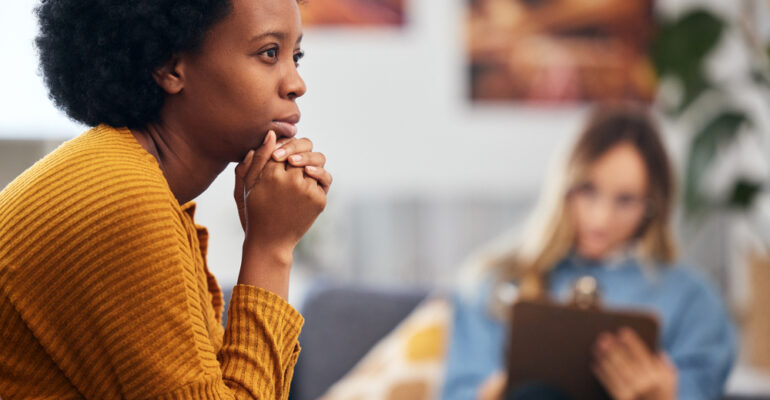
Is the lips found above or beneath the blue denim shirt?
above

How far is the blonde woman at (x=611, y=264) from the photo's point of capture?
5.60ft

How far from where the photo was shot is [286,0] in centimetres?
59

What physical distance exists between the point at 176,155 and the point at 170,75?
6 centimetres

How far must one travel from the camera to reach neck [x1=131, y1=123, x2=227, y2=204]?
1.97ft

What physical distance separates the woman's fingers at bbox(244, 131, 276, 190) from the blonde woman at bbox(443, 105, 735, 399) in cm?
117

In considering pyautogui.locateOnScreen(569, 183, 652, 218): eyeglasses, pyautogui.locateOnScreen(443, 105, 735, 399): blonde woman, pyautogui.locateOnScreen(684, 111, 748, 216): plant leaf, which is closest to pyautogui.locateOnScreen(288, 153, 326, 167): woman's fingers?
pyautogui.locateOnScreen(443, 105, 735, 399): blonde woman

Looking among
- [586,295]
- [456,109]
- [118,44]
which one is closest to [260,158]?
[118,44]

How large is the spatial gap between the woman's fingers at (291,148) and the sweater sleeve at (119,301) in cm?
9

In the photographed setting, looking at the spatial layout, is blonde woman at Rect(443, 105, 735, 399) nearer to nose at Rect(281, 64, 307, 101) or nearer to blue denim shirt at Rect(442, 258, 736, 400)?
blue denim shirt at Rect(442, 258, 736, 400)

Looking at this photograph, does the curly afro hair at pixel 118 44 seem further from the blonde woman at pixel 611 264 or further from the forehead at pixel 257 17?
the blonde woman at pixel 611 264

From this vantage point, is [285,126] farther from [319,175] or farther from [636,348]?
[636,348]

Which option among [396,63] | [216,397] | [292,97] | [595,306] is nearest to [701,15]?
[595,306]

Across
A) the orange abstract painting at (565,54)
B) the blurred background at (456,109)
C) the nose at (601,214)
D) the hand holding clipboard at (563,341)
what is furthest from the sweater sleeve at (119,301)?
the orange abstract painting at (565,54)

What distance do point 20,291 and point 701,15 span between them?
7.25ft
